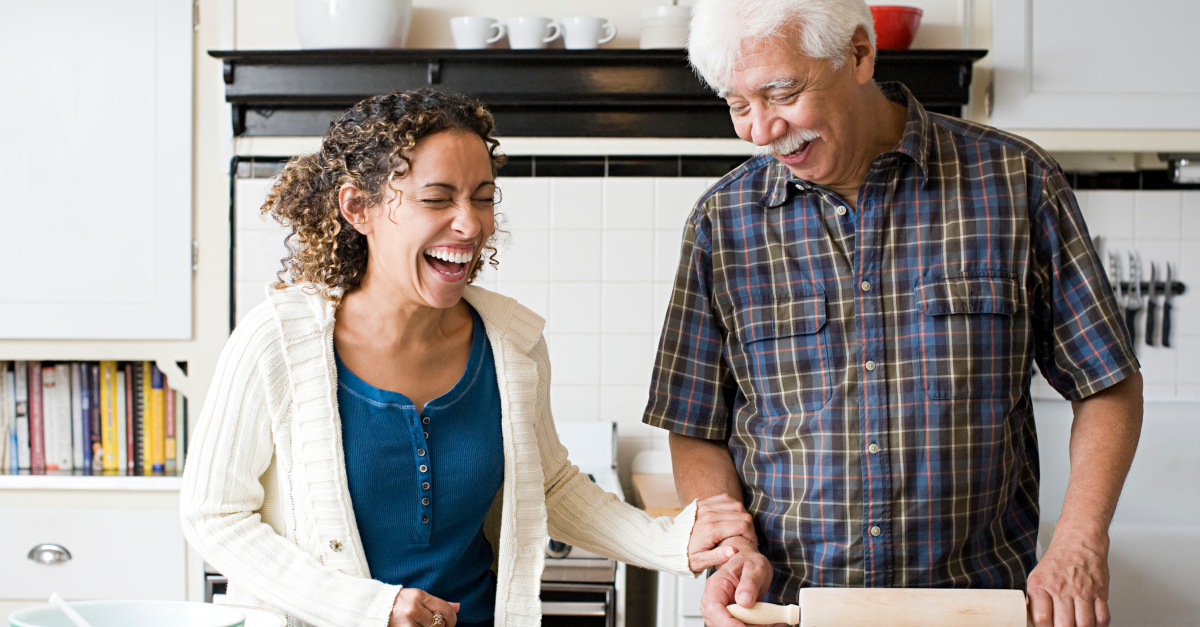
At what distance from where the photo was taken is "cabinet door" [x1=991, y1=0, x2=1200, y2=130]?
231 centimetres

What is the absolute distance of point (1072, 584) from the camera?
3.42 feet

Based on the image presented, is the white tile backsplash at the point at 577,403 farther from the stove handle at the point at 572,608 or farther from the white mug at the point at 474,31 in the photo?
the white mug at the point at 474,31

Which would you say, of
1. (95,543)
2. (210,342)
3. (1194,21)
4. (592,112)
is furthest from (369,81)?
(1194,21)

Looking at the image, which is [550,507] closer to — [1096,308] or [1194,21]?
[1096,308]

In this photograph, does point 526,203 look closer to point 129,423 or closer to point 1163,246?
point 129,423

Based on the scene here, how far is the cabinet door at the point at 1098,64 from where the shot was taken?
7.57 feet

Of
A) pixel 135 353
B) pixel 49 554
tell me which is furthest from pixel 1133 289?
pixel 49 554

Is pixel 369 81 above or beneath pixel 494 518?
above

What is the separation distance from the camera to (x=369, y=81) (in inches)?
93.0

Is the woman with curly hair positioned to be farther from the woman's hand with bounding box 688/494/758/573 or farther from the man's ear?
the man's ear

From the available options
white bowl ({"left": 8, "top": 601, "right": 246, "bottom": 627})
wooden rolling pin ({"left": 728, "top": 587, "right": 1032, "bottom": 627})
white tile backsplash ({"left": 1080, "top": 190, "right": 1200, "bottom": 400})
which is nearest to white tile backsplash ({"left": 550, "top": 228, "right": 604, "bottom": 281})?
white tile backsplash ({"left": 1080, "top": 190, "right": 1200, "bottom": 400})

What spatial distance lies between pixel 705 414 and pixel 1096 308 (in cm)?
52

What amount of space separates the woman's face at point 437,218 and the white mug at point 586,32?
4.23ft

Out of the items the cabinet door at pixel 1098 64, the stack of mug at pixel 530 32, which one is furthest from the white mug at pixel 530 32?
the cabinet door at pixel 1098 64
